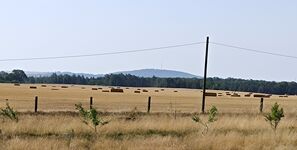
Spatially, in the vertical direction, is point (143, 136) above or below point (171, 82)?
below

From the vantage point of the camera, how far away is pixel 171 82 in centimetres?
18275

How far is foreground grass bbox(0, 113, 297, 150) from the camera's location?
51.2 ft

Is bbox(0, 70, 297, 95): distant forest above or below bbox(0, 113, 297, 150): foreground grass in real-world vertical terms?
above

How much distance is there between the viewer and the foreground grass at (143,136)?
15617 millimetres

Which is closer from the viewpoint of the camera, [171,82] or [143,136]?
[143,136]

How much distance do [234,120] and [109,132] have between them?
24.1ft

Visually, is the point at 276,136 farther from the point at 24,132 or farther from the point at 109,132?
the point at 24,132

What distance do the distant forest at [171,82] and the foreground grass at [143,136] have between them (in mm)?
135528

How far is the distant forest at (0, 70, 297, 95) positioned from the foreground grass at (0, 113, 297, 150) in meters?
136

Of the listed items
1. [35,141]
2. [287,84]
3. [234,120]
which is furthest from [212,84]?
[35,141]

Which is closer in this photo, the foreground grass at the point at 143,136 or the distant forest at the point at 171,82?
the foreground grass at the point at 143,136

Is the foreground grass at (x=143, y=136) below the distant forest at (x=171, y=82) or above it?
below

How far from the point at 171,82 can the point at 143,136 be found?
164189mm

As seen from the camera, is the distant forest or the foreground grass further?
the distant forest
